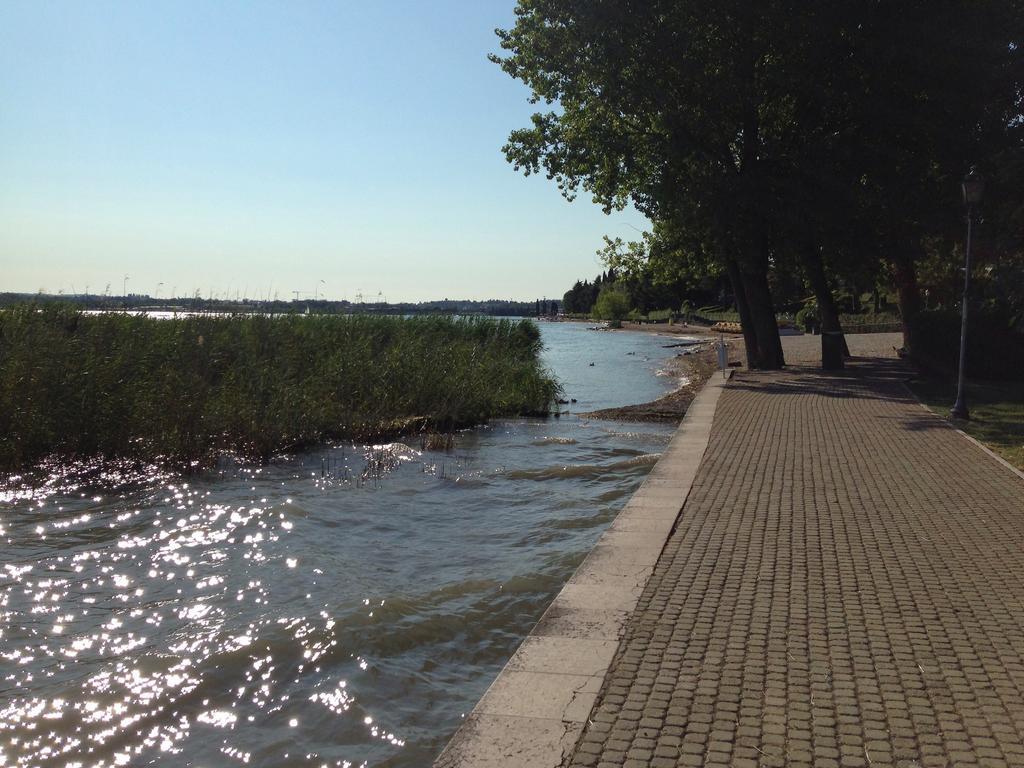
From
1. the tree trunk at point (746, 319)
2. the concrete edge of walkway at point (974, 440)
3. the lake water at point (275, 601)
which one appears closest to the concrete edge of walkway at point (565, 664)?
the lake water at point (275, 601)

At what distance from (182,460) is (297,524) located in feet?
11.7

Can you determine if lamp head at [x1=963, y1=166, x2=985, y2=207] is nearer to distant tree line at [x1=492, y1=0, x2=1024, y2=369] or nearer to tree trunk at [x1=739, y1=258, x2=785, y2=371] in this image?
distant tree line at [x1=492, y1=0, x2=1024, y2=369]

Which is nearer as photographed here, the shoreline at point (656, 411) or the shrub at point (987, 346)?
the shoreline at point (656, 411)

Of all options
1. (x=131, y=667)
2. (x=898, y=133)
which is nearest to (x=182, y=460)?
(x=131, y=667)

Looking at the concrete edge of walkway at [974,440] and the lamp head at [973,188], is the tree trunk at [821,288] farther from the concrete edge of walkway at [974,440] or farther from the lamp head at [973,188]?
the lamp head at [973,188]

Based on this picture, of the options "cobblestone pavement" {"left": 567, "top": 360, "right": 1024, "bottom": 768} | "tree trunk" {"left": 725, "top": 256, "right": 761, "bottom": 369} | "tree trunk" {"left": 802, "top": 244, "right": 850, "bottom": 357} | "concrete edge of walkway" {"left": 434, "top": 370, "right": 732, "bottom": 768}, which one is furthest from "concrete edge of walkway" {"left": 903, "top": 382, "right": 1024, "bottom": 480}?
"tree trunk" {"left": 802, "top": 244, "right": 850, "bottom": 357}

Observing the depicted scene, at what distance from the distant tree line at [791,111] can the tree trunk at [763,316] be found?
0.60 m

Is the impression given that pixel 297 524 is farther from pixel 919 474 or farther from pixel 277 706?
pixel 919 474

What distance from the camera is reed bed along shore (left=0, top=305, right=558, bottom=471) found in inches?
458

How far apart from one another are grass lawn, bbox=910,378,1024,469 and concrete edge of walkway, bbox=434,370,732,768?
18.9ft

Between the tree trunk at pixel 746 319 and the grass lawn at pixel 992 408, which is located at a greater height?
the tree trunk at pixel 746 319

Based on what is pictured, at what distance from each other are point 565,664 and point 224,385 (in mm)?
10840

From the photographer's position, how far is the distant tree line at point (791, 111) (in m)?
19.9

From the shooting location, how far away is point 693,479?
9203 millimetres
